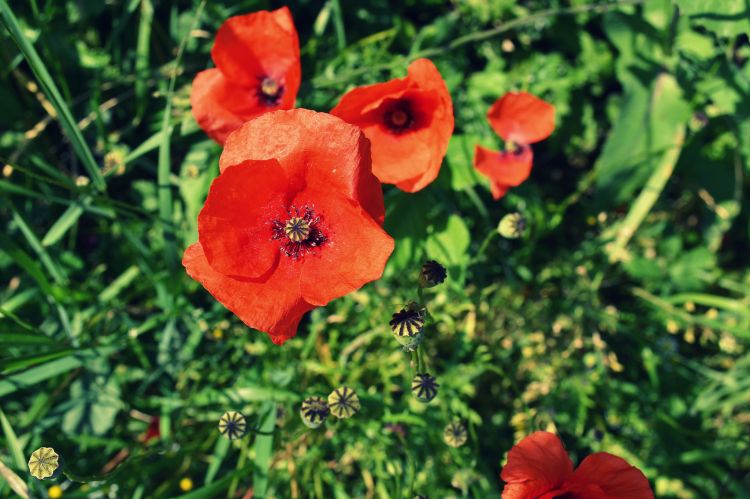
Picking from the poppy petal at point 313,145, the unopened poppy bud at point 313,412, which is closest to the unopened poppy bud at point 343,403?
the unopened poppy bud at point 313,412

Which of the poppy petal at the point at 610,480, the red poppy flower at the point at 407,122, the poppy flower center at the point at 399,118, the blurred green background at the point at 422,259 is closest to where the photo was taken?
the poppy petal at the point at 610,480

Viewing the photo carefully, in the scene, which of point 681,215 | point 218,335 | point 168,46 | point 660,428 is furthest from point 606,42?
point 218,335

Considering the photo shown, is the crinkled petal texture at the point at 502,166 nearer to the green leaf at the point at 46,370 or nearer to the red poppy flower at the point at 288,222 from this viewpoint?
the red poppy flower at the point at 288,222

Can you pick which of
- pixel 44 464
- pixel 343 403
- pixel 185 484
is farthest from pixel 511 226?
pixel 185 484

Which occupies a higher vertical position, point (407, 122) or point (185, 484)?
point (407, 122)

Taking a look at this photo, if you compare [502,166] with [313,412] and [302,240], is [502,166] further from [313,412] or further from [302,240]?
[313,412]

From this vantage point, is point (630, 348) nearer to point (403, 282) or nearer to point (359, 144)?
point (403, 282)
